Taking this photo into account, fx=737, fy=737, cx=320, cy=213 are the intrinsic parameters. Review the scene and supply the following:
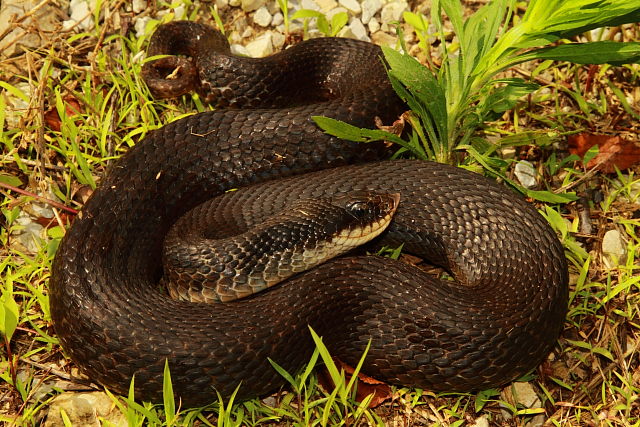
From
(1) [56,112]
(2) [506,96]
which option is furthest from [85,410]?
(2) [506,96]

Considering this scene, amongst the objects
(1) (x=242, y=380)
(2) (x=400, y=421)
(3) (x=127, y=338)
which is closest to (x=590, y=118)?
(2) (x=400, y=421)

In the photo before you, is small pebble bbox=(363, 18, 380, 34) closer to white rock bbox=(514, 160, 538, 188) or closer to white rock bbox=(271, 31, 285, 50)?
white rock bbox=(271, 31, 285, 50)

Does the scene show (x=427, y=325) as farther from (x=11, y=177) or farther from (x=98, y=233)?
(x=11, y=177)

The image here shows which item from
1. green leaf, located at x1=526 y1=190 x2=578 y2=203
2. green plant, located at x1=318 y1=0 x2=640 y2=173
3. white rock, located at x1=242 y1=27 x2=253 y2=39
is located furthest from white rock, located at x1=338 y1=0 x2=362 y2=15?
green leaf, located at x1=526 y1=190 x2=578 y2=203

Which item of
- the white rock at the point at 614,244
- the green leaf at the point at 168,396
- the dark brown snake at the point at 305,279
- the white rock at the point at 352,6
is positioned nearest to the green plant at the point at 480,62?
the dark brown snake at the point at 305,279

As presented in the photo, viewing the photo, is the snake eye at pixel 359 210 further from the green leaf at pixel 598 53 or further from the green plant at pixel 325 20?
the green plant at pixel 325 20

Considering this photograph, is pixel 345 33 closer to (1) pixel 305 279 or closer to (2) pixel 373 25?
(2) pixel 373 25
